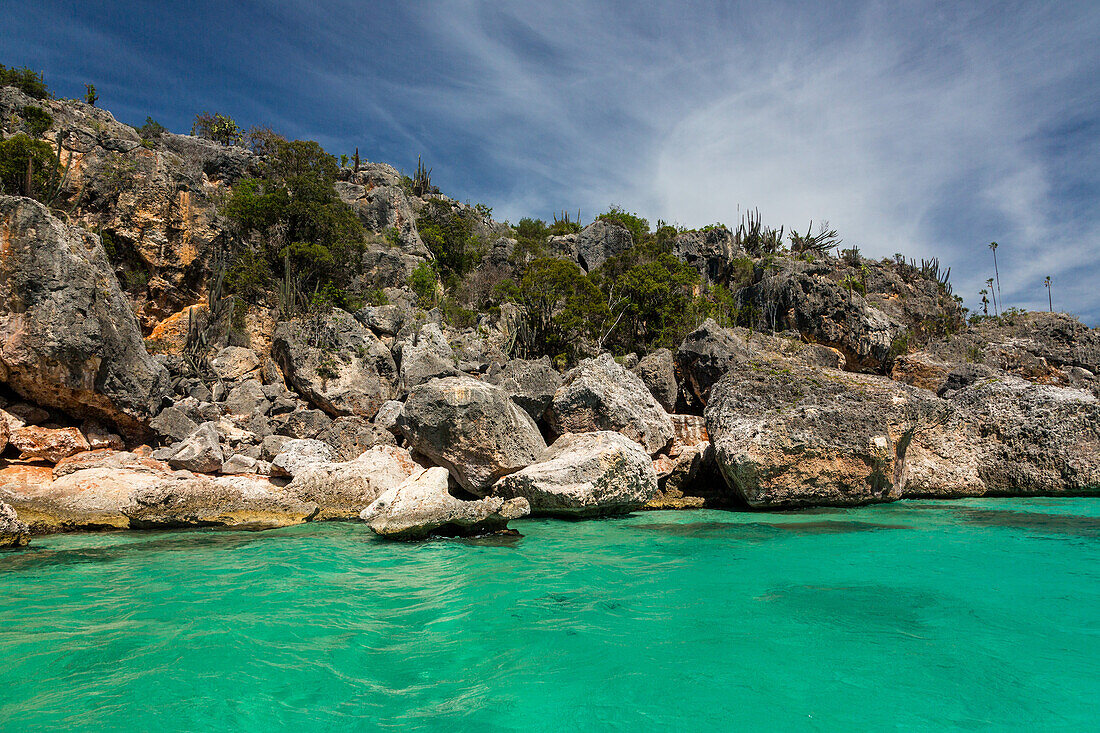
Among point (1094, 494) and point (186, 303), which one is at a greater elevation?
point (186, 303)

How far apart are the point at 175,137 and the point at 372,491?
32531mm

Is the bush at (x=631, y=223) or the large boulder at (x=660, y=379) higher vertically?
the bush at (x=631, y=223)

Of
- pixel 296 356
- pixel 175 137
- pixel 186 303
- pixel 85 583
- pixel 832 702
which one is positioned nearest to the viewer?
pixel 832 702

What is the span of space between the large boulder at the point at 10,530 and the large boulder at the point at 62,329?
513 centimetres

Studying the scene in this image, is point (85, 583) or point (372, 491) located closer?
point (85, 583)

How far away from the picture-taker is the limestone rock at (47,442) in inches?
442

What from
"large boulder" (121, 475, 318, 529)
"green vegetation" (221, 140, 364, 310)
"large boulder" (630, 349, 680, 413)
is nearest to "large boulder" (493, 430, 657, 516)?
"large boulder" (121, 475, 318, 529)

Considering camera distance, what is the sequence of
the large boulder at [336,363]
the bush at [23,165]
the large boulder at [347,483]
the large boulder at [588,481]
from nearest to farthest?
the large boulder at [588,481] < the large boulder at [347,483] < the bush at [23,165] < the large boulder at [336,363]

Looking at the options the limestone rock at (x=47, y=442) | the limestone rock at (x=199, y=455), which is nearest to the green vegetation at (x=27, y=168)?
the limestone rock at (x=47, y=442)

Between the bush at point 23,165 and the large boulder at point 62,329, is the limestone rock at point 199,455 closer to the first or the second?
the large boulder at point 62,329

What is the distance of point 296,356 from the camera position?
1889cm

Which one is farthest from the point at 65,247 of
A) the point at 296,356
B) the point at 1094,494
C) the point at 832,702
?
the point at 1094,494

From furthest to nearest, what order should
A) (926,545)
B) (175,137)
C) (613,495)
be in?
1. (175,137)
2. (613,495)
3. (926,545)

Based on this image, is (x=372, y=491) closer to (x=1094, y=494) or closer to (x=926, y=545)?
(x=926, y=545)
